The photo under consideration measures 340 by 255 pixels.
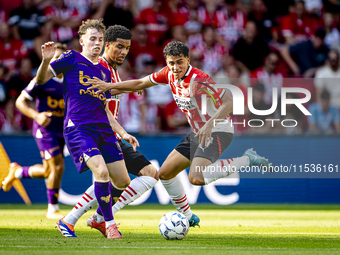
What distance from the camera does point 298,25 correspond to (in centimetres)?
1302

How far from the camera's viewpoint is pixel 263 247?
15.5 ft

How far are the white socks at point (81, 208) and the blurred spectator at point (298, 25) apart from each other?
28.8ft

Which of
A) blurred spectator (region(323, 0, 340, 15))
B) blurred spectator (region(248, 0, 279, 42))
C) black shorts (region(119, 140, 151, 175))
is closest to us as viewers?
black shorts (region(119, 140, 151, 175))

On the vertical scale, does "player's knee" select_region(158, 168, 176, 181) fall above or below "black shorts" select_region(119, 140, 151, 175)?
below

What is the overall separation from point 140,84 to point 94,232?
78.6 inches

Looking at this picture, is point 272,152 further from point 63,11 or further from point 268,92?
point 63,11

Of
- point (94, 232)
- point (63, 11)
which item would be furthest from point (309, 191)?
point (63, 11)

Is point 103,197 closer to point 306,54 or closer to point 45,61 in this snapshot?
point 45,61

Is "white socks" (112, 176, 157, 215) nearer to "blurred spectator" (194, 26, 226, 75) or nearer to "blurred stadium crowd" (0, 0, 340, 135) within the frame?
"blurred stadium crowd" (0, 0, 340, 135)

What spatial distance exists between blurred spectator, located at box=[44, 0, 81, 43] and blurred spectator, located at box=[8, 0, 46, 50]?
0.89 feet

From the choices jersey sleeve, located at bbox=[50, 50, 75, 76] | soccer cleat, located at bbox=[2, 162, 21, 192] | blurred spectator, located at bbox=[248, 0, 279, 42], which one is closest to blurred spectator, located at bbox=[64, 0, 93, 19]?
blurred spectator, located at bbox=[248, 0, 279, 42]

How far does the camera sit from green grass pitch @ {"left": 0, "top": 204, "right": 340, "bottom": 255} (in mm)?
4508

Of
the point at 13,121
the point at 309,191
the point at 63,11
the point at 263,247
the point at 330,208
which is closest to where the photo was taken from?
the point at 263,247

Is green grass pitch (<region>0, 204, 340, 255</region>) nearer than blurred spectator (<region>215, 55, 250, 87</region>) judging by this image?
Yes
